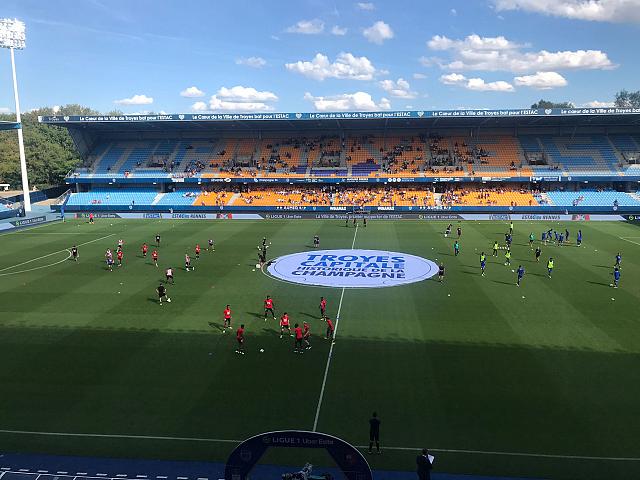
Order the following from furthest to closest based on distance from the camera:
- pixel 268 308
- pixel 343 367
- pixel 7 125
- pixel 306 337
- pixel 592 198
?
pixel 592 198, pixel 7 125, pixel 268 308, pixel 306 337, pixel 343 367

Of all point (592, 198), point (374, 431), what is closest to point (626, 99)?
point (592, 198)

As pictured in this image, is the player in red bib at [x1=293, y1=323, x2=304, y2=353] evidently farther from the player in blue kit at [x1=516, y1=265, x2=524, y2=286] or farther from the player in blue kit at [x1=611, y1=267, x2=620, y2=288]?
the player in blue kit at [x1=611, y1=267, x2=620, y2=288]

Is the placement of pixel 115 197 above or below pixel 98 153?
below

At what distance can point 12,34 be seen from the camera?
58.5 meters

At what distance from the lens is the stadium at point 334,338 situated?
13102 millimetres

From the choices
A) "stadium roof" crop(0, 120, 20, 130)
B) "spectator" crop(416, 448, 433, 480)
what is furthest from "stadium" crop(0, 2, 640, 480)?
"stadium roof" crop(0, 120, 20, 130)

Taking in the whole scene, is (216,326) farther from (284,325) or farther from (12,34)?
(12,34)

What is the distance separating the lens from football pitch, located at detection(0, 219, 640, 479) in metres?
13.6

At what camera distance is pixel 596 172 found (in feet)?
201

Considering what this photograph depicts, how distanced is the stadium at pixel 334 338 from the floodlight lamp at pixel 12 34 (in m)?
9.88

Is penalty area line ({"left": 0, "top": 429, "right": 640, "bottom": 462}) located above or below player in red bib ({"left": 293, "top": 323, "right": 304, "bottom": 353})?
below

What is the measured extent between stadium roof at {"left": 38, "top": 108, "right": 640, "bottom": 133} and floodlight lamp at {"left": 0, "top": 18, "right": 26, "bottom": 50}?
902 centimetres

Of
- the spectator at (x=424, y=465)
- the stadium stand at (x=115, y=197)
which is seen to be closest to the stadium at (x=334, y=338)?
the spectator at (x=424, y=465)

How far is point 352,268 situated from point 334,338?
497 inches
